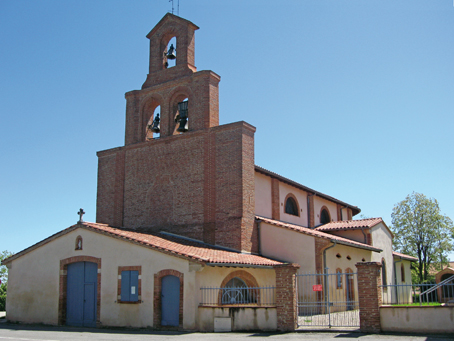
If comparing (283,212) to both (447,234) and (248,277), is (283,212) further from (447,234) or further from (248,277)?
(447,234)

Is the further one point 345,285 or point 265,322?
point 345,285

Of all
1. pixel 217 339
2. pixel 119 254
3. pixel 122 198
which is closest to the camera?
pixel 217 339

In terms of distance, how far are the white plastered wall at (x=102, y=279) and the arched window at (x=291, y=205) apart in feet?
37.6

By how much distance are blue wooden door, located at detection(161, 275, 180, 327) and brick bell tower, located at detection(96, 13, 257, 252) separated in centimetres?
489

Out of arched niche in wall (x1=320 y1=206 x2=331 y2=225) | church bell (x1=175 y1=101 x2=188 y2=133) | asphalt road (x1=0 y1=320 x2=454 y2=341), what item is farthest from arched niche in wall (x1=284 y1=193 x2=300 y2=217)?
asphalt road (x1=0 y1=320 x2=454 y2=341)

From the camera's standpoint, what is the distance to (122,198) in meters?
25.3

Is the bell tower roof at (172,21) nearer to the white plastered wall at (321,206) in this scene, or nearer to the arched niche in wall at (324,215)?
the white plastered wall at (321,206)

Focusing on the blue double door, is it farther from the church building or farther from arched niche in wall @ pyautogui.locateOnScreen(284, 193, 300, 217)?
arched niche in wall @ pyautogui.locateOnScreen(284, 193, 300, 217)

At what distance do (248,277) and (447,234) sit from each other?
32.3 meters

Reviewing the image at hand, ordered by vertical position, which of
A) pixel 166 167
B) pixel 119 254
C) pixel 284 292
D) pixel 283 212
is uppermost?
pixel 166 167

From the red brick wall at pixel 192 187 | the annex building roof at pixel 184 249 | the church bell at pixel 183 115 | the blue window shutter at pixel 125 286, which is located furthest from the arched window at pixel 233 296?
the church bell at pixel 183 115

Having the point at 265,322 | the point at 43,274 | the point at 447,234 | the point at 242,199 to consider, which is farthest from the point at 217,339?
the point at 447,234

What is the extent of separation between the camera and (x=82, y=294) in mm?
19234

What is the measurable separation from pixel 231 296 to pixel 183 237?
5.95m
